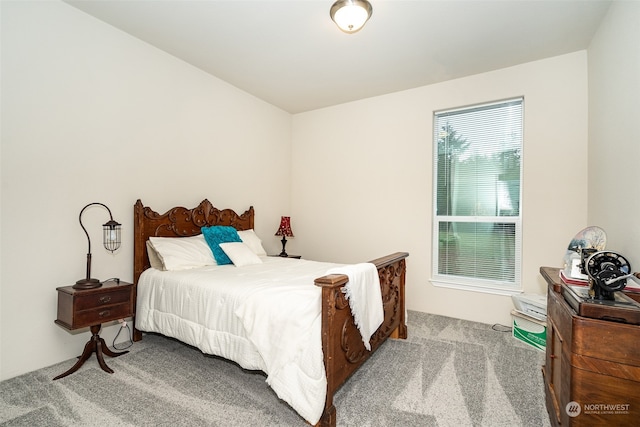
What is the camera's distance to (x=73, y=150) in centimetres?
245

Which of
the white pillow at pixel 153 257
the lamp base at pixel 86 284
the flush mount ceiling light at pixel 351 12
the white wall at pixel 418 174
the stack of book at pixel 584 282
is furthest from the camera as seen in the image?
the white wall at pixel 418 174

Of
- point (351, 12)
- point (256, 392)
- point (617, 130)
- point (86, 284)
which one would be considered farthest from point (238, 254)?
point (617, 130)

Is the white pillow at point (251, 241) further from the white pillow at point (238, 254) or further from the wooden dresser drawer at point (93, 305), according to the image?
the wooden dresser drawer at point (93, 305)

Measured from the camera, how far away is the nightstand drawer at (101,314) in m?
2.19

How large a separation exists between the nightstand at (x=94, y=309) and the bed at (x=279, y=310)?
27cm

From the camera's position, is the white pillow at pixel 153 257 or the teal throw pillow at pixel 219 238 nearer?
the white pillow at pixel 153 257

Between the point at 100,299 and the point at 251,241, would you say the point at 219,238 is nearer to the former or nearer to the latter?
the point at 251,241

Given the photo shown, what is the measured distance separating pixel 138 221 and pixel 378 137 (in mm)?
2992

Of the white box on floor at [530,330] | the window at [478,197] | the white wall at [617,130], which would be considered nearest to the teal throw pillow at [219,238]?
the window at [478,197]

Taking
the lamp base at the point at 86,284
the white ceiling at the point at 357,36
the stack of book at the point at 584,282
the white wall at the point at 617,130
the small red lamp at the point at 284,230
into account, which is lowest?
the lamp base at the point at 86,284

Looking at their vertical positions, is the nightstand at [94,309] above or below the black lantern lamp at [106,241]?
below

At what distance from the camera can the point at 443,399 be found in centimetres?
196

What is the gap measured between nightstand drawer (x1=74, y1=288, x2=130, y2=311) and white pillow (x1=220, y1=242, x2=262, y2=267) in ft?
2.99

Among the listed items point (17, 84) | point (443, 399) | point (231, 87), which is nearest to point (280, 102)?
point (231, 87)
